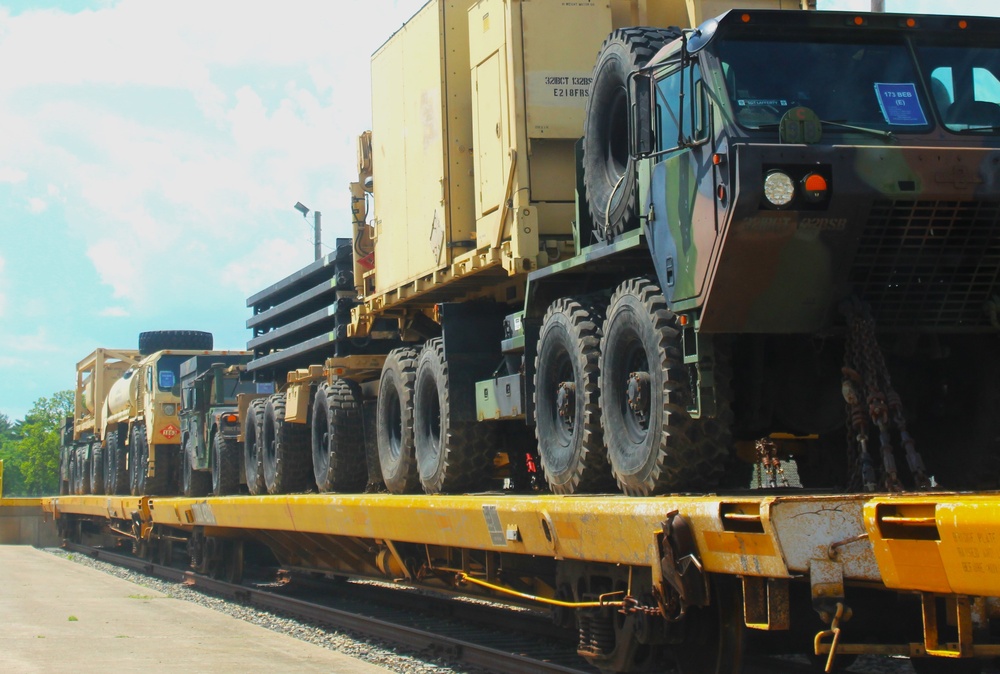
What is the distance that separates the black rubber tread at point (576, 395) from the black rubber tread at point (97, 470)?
22.0 m

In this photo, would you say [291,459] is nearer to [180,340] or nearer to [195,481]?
[195,481]

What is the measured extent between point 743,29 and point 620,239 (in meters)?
1.50

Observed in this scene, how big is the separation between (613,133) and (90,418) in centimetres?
2485

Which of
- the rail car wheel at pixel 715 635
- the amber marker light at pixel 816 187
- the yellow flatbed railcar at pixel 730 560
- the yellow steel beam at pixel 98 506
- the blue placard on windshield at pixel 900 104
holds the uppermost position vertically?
the blue placard on windshield at pixel 900 104

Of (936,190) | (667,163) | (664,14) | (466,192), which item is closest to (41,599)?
(466,192)

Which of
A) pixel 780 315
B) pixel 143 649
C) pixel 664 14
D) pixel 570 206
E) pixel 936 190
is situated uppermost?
pixel 664 14

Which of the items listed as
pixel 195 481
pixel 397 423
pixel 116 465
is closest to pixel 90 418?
pixel 116 465

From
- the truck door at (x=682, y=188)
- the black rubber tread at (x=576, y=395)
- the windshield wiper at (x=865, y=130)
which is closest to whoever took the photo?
the windshield wiper at (x=865, y=130)

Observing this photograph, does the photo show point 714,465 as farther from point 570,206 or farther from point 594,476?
point 570,206

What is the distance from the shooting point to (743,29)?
22.2 ft

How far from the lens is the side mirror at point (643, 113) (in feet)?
23.3

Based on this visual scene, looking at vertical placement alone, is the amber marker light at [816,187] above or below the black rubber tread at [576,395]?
above

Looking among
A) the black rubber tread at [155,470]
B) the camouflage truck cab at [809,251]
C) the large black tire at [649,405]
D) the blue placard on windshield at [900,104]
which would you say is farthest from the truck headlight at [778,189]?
the black rubber tread at [155,470]

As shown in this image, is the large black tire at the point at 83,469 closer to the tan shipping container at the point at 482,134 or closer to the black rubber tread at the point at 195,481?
the black rubber tread at the point at 195,481
